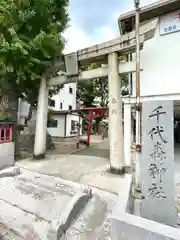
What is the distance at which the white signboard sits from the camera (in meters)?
7.36

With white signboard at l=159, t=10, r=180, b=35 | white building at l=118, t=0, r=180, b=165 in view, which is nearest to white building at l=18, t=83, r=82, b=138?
white building at l=118, t=0, r=180, b=165

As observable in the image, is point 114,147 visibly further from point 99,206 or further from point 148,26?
point 148,26

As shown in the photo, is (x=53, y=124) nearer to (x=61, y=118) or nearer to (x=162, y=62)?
(x=61, y=118)

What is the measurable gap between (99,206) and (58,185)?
55.8 inches

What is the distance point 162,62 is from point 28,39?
587 centimetres

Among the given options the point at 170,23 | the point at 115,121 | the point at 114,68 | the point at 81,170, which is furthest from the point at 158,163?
the point at 170,23

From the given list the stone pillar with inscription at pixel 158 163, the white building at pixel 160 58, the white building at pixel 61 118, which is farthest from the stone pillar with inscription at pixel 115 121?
the white building at pixel 61 118

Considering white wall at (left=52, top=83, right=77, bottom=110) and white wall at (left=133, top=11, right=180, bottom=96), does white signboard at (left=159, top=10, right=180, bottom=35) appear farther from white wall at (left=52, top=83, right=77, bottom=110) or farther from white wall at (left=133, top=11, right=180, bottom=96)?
white wall at (left=52, top=83, right=77, bottom=110)

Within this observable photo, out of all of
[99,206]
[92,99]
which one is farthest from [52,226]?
[92,99]

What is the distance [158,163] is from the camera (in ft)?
11.5

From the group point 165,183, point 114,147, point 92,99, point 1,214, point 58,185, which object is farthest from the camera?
point 92,99

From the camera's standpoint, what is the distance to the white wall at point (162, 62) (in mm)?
7293

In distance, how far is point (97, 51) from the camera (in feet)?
27.9

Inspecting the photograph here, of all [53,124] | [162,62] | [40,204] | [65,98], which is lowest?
[40,204]
